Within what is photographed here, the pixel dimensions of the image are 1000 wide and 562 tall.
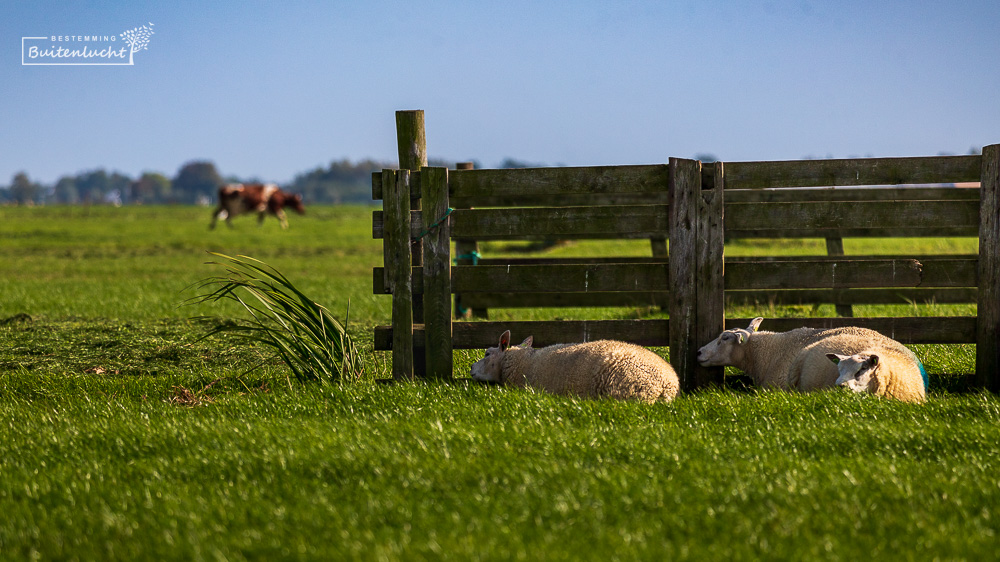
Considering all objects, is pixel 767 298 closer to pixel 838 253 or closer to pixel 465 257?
pixel 838 253

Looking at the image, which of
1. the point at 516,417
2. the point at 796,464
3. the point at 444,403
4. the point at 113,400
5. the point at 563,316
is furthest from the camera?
the point at 563,316

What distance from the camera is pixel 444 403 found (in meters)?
6.23

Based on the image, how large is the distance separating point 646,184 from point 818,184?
155cm

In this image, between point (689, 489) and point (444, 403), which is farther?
point (444, 403)

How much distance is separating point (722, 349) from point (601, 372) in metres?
1.21

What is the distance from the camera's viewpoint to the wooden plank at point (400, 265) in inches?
279

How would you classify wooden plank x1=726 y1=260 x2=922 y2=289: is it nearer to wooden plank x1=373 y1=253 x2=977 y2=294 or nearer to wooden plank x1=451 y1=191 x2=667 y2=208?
wooden plank x1=373 y1=253 x2=977 y2=294

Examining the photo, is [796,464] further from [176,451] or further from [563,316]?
[563,316]

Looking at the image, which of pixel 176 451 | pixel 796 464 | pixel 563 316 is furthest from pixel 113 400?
pixel 563 316

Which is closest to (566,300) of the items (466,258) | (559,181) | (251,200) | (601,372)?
(466,258)

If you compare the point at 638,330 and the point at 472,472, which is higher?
the point at 638,330

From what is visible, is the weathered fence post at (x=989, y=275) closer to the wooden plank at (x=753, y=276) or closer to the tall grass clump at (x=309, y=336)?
the wooden plank at (x=753, y=276)

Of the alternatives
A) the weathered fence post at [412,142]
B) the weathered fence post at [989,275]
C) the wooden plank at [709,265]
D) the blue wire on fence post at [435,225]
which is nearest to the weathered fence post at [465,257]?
the weathered fence post at [412,142]

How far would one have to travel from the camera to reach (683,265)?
7.11m
